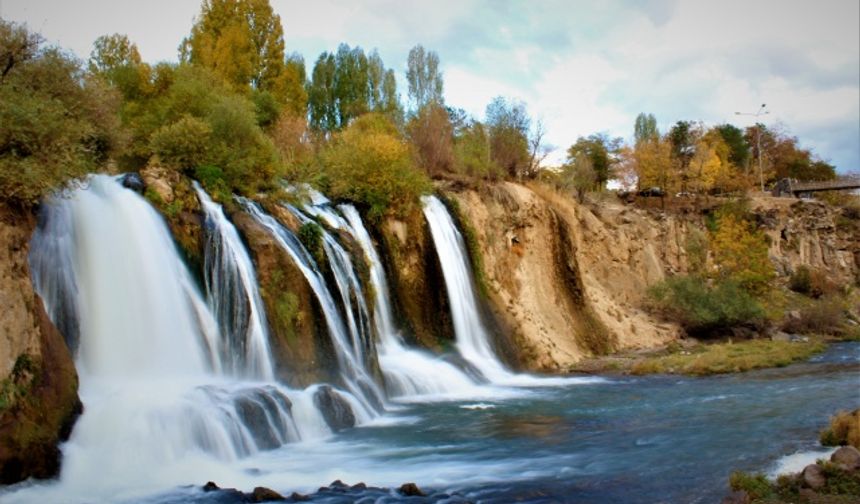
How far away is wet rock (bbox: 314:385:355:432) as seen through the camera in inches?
573

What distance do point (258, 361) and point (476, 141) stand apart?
21.1m

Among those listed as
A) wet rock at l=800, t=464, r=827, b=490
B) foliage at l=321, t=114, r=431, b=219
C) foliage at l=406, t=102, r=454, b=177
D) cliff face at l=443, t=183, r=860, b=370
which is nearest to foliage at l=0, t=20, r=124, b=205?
foliage at l=321, t=114, r=431, b=219

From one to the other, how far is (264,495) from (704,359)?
18.2m

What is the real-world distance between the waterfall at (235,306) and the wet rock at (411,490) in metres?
6.03

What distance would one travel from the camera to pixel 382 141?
25953 millimetres

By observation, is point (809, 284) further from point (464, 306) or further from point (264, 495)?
point (264, 495)

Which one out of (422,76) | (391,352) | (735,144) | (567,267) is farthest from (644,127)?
(391,352)

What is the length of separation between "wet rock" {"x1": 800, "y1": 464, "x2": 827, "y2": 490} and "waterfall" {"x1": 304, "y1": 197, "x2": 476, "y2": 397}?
37.3ft

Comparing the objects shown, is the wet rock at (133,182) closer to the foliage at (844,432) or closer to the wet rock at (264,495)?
the wet rock at (264,495)

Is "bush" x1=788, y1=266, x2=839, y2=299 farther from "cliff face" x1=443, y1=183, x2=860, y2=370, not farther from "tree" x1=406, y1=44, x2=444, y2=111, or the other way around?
"tree" x1=406, y1=44, x2=444, y2=111

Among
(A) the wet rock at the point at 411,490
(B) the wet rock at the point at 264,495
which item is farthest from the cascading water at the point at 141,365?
(A) the wet rock at the point at 411,490

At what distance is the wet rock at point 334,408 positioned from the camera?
47.8 feet

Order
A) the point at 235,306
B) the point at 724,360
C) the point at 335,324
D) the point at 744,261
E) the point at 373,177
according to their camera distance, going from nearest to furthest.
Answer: the point at 235,306 < the point at 335,324 < the point at 724,360 < the point at 373,177 < the point at 744,261

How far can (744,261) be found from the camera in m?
38.9
